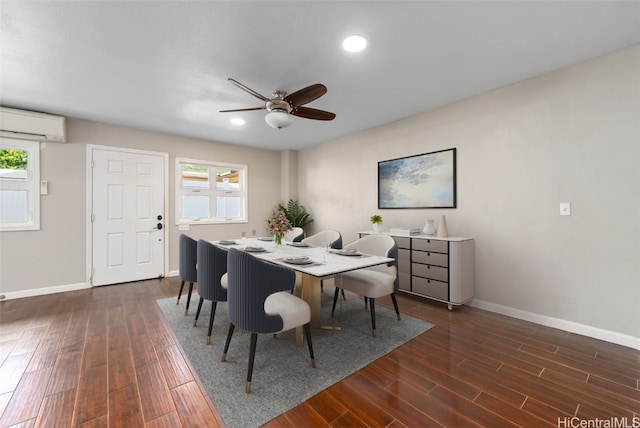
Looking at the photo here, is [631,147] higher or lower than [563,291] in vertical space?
higher

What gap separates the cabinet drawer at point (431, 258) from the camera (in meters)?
3.19

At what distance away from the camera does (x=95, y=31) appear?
2.07m

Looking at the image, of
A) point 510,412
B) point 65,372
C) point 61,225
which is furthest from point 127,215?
point 510,412

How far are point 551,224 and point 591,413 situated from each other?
1.80 metres

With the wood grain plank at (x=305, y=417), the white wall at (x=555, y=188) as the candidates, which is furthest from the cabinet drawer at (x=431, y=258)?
the wood grain plank at (x=305, y=417)

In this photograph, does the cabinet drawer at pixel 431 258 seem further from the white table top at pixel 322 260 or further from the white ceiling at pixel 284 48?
the white ceiling at pixel 284 48

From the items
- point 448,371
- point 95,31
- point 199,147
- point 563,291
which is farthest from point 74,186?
point 563,291

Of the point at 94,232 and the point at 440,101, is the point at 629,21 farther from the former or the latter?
the point at 94,232

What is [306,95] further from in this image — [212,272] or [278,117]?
[212,272]

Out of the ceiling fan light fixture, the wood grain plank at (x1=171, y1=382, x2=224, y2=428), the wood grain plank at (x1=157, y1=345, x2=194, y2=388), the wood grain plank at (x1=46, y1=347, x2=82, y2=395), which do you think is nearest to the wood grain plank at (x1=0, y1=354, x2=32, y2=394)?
the wood grain plank at (x1=46, y1=347, x2=82, y2=395)

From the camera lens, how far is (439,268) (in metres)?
3.25

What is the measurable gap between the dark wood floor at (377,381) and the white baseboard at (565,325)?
88 millimetres

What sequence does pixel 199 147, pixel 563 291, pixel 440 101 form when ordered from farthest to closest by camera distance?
pixel 199 147, pixel 440 101, pixel 563 291

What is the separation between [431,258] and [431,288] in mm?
380
